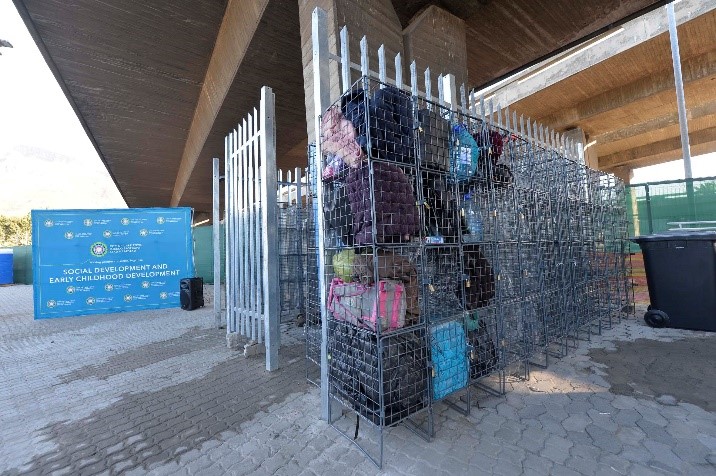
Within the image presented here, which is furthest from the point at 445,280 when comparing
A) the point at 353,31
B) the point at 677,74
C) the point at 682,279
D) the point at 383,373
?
the point at 677,74

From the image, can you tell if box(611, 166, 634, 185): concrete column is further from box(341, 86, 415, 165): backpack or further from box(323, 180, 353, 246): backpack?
box(323, 180, 353, 246): backpack

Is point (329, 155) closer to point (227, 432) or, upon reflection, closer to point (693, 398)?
point (227, 432)

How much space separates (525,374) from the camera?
11.2ft

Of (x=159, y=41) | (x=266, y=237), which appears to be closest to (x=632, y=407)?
(x=266, y=237)

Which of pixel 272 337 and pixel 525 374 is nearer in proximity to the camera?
pixel 525 374

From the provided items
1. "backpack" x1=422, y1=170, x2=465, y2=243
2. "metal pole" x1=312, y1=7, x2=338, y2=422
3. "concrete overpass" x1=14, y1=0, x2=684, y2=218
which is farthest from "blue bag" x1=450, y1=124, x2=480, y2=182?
"concrete overpass" x1=14, y1=0, x2=684, y2=218

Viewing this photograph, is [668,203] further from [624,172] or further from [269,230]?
[624,172]

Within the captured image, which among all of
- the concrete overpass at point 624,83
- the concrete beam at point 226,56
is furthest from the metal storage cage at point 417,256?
the concrete overpass at point 624,83

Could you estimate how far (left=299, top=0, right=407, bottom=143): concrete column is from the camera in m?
3.89

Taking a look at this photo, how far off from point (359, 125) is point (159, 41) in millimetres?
6728

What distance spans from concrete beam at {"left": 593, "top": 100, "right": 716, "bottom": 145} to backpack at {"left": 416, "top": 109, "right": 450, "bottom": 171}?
15.3 meters

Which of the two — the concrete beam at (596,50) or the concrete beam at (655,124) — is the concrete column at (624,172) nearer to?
the concrete beam at (655,124)

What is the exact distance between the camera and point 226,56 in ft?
22.3

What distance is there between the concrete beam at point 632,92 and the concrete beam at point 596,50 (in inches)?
84.5
